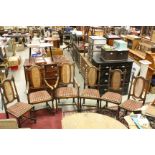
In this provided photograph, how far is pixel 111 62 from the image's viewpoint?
14.0 feet

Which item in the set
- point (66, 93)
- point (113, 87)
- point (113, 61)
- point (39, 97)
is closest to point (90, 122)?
point (66, 93)

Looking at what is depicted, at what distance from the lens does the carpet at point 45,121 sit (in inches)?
138

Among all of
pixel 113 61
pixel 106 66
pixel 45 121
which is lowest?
pixel 45 121

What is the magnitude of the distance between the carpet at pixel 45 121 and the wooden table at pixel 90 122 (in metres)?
0.65

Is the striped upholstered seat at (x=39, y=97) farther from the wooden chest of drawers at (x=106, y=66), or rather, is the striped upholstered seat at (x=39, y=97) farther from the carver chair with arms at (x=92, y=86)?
the wooden chest of drawers at (x=106, y=66)

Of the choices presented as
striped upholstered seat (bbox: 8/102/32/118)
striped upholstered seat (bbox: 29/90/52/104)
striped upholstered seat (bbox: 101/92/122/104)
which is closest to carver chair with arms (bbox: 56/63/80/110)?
striped upholstered seat (bbox: 29/90/52/104)

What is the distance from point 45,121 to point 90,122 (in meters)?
1.30

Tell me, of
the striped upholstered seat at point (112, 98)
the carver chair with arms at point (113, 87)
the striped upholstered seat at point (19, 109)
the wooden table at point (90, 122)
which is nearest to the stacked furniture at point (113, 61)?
the carver chair with arms at point (113, 87)

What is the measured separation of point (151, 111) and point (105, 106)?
4.41 ft

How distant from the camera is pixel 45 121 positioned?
368 cm

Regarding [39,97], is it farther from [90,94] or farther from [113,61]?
[113,61]
